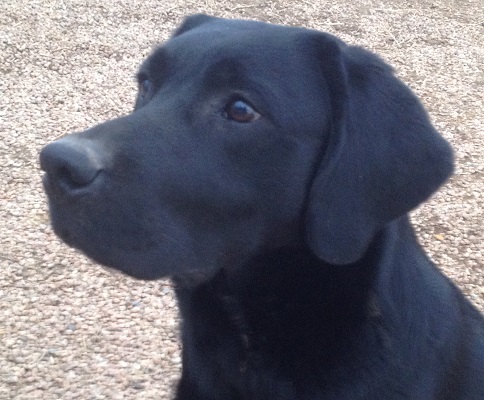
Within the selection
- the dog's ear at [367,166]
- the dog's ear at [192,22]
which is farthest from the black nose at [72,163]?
the dog's ear at [192,22]

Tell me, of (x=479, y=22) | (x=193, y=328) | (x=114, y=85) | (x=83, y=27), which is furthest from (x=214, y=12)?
(x=193, y=328)

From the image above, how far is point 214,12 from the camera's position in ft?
24.6

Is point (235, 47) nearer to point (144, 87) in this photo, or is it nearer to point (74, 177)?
point (144, 87)

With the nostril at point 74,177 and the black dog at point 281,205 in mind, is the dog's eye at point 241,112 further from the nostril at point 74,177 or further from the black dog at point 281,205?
the nostril at point 74,177

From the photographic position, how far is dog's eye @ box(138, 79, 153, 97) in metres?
2.27

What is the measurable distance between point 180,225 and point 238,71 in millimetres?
487

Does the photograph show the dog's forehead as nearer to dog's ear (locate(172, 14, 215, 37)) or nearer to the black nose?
dog's ear (locate(172, 14, 215, 37))

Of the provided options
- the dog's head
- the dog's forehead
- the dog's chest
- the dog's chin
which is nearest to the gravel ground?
the dog's chest

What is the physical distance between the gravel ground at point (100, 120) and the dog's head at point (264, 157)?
148cm

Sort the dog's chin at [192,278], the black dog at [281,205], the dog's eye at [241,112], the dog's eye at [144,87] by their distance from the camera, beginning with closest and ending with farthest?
the black dog at [281,205]
the dog's eye at [241,112]
the dog's chin at [192,278]
the dog's eye at [144,87]

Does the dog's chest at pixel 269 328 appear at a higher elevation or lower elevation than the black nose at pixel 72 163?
lower

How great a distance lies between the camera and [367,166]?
6.47 feet

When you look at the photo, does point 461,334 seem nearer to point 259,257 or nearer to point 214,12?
point 259,257

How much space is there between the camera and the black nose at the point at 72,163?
5.55 feet
